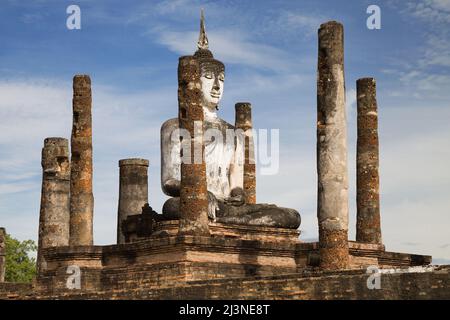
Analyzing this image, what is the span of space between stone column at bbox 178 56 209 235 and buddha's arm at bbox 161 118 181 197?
236cm

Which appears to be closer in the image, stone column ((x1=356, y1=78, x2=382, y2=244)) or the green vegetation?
stone column ((x1=356, y1=78, x2=382, y2=244))

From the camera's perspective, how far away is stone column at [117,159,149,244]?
2617cm

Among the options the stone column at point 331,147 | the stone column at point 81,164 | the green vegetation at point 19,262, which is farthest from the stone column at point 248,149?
the green vegetation at point 19,262

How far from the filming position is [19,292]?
2258 cm

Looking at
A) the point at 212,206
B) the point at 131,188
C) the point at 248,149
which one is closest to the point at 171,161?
the point at 212,206

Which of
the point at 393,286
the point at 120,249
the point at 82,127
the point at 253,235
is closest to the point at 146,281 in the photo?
the point at 120,249

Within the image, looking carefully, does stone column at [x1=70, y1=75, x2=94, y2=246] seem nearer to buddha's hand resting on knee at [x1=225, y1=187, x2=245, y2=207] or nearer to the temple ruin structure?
the temple ruin structure

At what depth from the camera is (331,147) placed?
1980 centimetres

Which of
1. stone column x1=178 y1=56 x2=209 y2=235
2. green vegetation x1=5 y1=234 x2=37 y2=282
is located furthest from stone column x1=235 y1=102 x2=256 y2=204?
green vegetation x1=5 y1=234 x2=37 y2=282

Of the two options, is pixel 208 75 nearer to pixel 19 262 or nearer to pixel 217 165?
pixel 217 165

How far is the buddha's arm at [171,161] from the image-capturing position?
2336 centimetres

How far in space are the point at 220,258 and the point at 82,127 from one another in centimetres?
481

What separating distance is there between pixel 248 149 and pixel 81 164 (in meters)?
4.63
